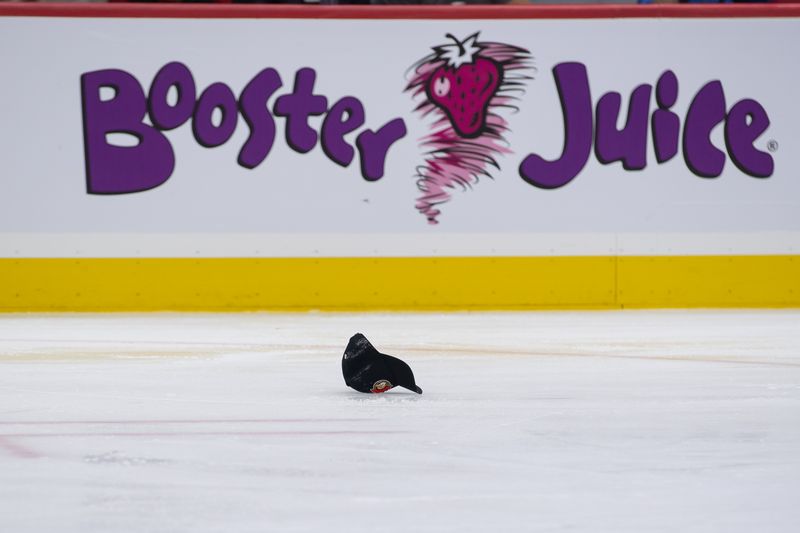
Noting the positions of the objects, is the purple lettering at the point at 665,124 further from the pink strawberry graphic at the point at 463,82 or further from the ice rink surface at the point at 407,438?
the ice rink surface at the point at 407,438

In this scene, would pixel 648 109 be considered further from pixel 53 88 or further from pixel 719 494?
pixel 719 494

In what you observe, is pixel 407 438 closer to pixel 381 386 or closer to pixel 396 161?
pixel 381 386

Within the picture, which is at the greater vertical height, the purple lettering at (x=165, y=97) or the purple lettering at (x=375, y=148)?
the purple lettering at (x=165, y=97)

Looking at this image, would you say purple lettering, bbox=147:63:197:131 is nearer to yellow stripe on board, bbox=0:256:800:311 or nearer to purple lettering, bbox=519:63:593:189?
yellow stripe on board, bbox=0:256:800:311

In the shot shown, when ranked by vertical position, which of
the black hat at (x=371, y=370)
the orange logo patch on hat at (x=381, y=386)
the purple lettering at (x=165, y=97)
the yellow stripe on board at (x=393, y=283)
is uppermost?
the purple lettering at (x=165, y=97)

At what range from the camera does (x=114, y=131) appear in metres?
7.42

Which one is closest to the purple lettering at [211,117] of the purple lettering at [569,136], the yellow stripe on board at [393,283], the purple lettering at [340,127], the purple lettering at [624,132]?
the purple lettering at [340,127]

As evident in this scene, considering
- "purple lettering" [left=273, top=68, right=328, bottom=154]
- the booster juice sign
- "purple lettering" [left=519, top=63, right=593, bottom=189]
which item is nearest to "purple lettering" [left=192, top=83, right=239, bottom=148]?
the booster juice sign

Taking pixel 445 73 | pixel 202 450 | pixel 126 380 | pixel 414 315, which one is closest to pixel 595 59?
pixel 445 73

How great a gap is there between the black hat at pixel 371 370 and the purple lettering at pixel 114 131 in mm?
3942

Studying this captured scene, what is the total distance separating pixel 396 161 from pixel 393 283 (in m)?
0.72

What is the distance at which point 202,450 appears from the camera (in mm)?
2805

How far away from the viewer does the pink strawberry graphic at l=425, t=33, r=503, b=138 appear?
7.56 m

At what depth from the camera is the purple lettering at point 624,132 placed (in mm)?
7582
